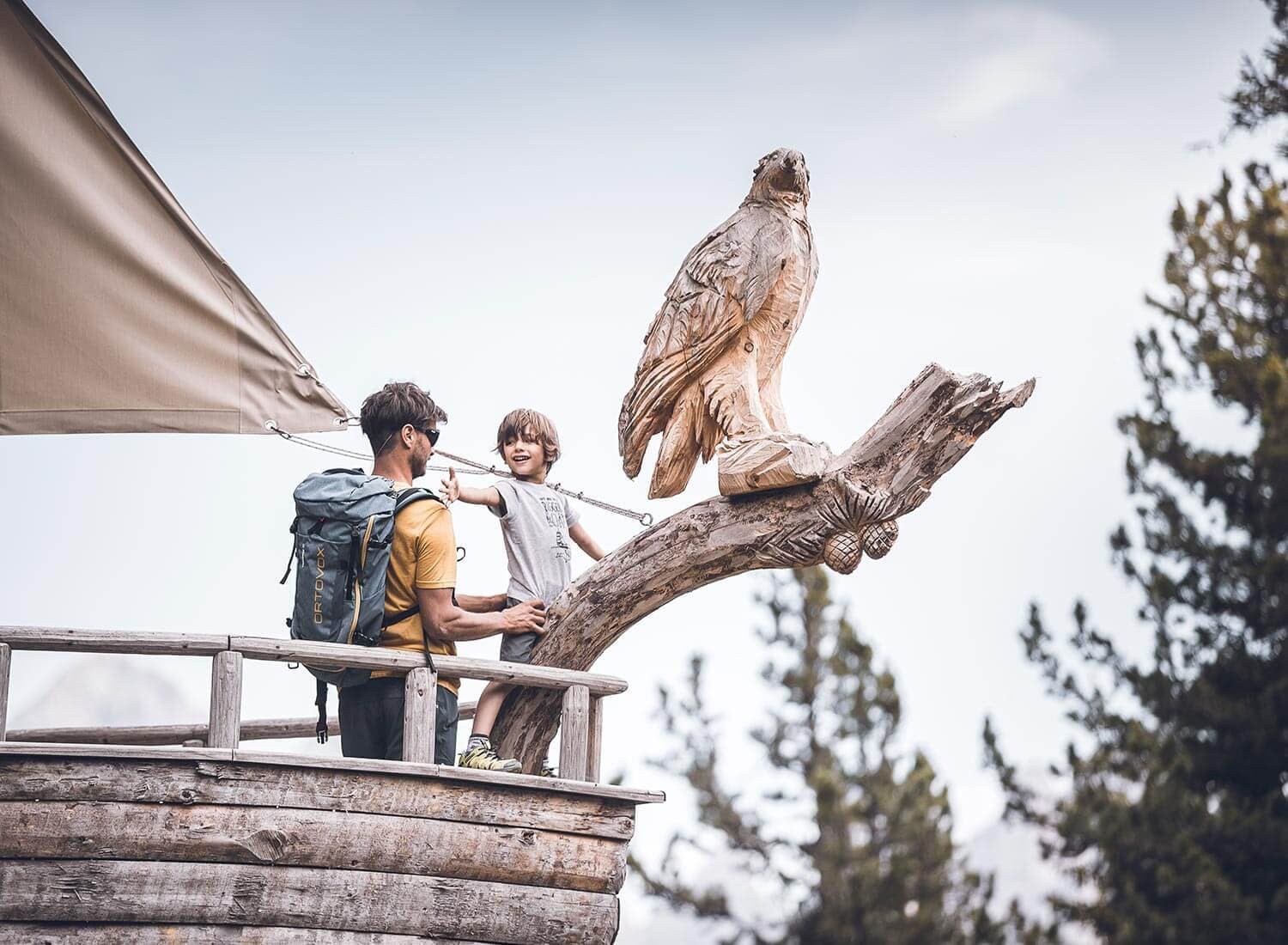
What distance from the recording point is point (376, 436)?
650cm

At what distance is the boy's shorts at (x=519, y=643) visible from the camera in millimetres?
6859

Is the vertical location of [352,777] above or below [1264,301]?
below

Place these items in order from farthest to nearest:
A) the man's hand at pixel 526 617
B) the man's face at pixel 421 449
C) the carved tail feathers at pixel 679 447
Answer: the carved tail feathers at pixel 679 447 → the man's hand at pixel 526 617 → the man's face at pixel 421 449

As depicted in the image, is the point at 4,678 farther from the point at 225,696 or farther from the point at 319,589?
the point at 319,589

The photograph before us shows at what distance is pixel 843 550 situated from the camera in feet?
22.1

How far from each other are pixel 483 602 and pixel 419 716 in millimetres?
853

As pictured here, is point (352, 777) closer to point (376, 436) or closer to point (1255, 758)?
point (376, 436)

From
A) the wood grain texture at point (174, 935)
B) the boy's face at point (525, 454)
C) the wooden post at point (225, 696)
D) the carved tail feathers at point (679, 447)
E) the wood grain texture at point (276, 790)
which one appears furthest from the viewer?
the carved tail feathers at point (679, 447)

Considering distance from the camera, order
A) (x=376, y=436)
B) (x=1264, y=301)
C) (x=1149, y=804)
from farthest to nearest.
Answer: (x=1264, y=301)
(x=1149, y=804)
(x=376, y=436)

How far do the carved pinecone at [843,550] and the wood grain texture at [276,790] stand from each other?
1512 millimetres

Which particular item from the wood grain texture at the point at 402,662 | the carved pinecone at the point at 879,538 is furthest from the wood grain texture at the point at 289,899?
the carved pinecone at the point at 879,538

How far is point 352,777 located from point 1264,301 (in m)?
14.1

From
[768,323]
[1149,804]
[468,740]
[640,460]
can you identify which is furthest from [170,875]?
[1149,804]

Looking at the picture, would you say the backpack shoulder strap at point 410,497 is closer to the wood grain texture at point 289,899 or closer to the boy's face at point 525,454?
the boy's face at point 525,454
